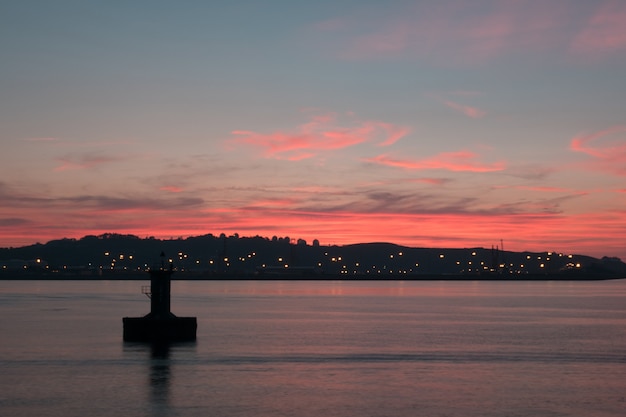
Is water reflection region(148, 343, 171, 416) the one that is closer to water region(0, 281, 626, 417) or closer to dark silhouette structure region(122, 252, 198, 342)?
water region(0, 281, 626, 417)

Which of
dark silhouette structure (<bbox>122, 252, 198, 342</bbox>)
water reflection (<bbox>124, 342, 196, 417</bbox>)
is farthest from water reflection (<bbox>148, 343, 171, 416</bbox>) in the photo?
dark silhouette structure (<bbox>122, 252, 198, 342</bbox>)

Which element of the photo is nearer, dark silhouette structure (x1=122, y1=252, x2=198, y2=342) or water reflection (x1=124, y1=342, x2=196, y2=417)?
water reflection (x1=124, y1=342, x2=196, y2=417)

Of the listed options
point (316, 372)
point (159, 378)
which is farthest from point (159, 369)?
point (316, 372)

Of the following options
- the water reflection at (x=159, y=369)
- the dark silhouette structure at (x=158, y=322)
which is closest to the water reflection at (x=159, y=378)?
the water reflection at (x=159, y=369)

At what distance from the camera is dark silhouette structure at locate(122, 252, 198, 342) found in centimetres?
7781

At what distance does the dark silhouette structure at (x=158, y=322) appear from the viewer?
77.8 metres

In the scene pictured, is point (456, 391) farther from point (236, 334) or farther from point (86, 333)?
point (86, 333)

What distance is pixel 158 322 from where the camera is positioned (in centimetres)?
7788

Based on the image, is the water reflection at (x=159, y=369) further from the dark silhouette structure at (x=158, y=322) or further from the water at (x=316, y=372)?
the dark silhouette structure at (x=158, y=322)

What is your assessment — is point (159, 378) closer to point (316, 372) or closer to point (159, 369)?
point (159, 369)

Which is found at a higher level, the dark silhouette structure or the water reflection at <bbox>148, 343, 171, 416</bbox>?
the dark silhouette structure

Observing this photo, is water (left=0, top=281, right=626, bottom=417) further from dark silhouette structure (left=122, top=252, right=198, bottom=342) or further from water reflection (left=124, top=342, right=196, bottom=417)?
dark silhouette structure (left=122, top=252, right=198, bottom=342)

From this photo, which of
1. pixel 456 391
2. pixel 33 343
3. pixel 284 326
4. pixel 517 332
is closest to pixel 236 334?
pixel 284 326

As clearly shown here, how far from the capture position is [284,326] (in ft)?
358
